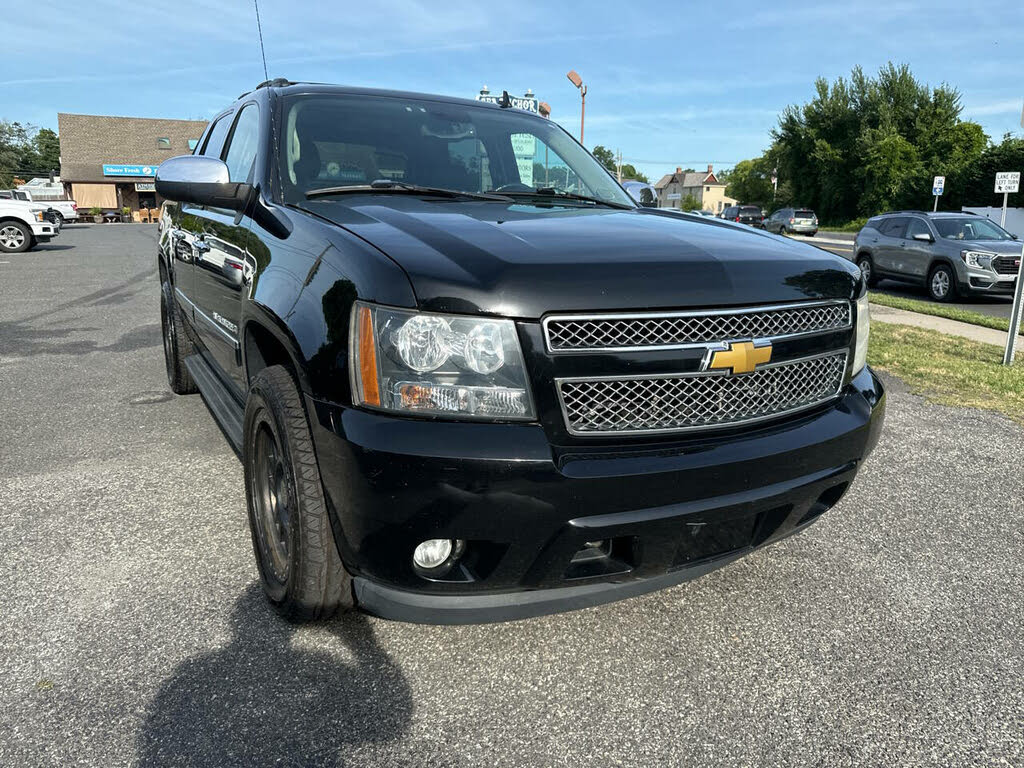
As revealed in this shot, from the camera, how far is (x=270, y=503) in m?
2.56

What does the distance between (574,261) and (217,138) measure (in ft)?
10.5

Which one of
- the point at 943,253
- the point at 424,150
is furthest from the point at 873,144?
the point at 424,150

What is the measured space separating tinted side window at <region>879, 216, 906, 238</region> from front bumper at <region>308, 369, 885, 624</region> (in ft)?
47.2

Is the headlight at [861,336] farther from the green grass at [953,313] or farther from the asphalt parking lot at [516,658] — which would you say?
the green grass at [953,313]

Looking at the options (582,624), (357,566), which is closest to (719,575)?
(582,624)

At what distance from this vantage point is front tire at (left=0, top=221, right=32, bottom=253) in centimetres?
1992

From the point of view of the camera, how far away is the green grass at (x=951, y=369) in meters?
5.80

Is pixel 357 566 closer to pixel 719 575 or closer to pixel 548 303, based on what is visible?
pixel 548 303

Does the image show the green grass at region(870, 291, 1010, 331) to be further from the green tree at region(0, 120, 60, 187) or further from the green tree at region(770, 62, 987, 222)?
the green tree at region(0, 120, 60, 187)

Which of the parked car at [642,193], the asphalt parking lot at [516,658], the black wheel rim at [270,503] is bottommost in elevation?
the asphalt parking lot at [516,658]

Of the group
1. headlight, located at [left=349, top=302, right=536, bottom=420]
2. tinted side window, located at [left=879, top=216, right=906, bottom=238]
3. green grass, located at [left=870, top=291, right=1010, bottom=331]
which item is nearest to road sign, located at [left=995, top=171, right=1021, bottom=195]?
tinted side window, located at [left=879, top=216, right=906, bottom=238]

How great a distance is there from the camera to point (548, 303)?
194 cm

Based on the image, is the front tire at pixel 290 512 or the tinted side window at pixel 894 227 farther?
the tinted side window at pixel 894 227

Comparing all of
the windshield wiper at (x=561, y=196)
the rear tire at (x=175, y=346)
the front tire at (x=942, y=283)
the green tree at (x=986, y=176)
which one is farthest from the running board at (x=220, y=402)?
the green tree at (x=986, y=176)
